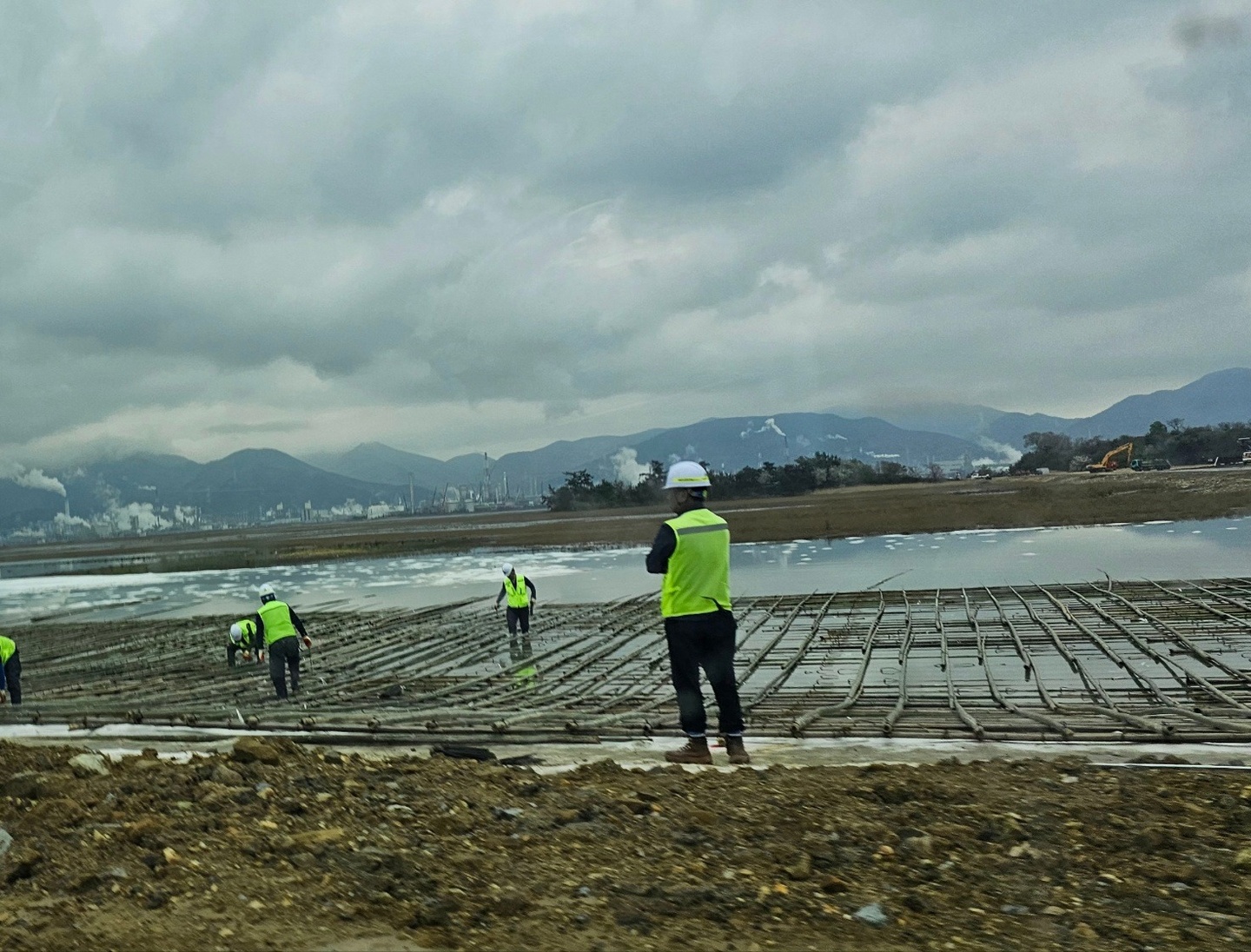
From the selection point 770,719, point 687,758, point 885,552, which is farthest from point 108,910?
point 885,552

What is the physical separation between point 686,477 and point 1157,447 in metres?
76.1

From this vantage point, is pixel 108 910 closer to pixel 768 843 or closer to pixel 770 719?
pixel 768 843

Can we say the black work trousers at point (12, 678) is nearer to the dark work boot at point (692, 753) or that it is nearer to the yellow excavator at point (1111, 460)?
the dark work boot at point (692, 753)

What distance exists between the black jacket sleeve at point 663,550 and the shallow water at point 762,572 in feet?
45.4

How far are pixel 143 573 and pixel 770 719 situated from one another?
140 feet

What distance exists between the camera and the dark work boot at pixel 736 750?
5.95m

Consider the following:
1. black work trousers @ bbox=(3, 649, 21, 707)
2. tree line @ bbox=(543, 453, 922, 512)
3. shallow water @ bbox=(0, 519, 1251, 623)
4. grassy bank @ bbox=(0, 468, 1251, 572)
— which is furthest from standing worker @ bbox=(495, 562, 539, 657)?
tree line @ bbox=(543, 453, 922, 512)

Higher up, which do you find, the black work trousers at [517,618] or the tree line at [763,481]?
the tree line at [763,481]

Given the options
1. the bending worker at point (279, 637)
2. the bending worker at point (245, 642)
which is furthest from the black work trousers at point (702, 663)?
the bending worker at point (245, 642)

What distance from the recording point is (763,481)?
66.1m

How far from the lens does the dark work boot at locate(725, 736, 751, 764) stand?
5.95m

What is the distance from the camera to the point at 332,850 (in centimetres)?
404

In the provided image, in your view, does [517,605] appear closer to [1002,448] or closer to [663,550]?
[663,550]

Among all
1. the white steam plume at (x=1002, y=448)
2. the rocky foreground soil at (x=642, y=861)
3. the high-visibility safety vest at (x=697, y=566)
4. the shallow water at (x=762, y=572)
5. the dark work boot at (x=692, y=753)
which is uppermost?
the white steam plume at (x=1002, y=448)
